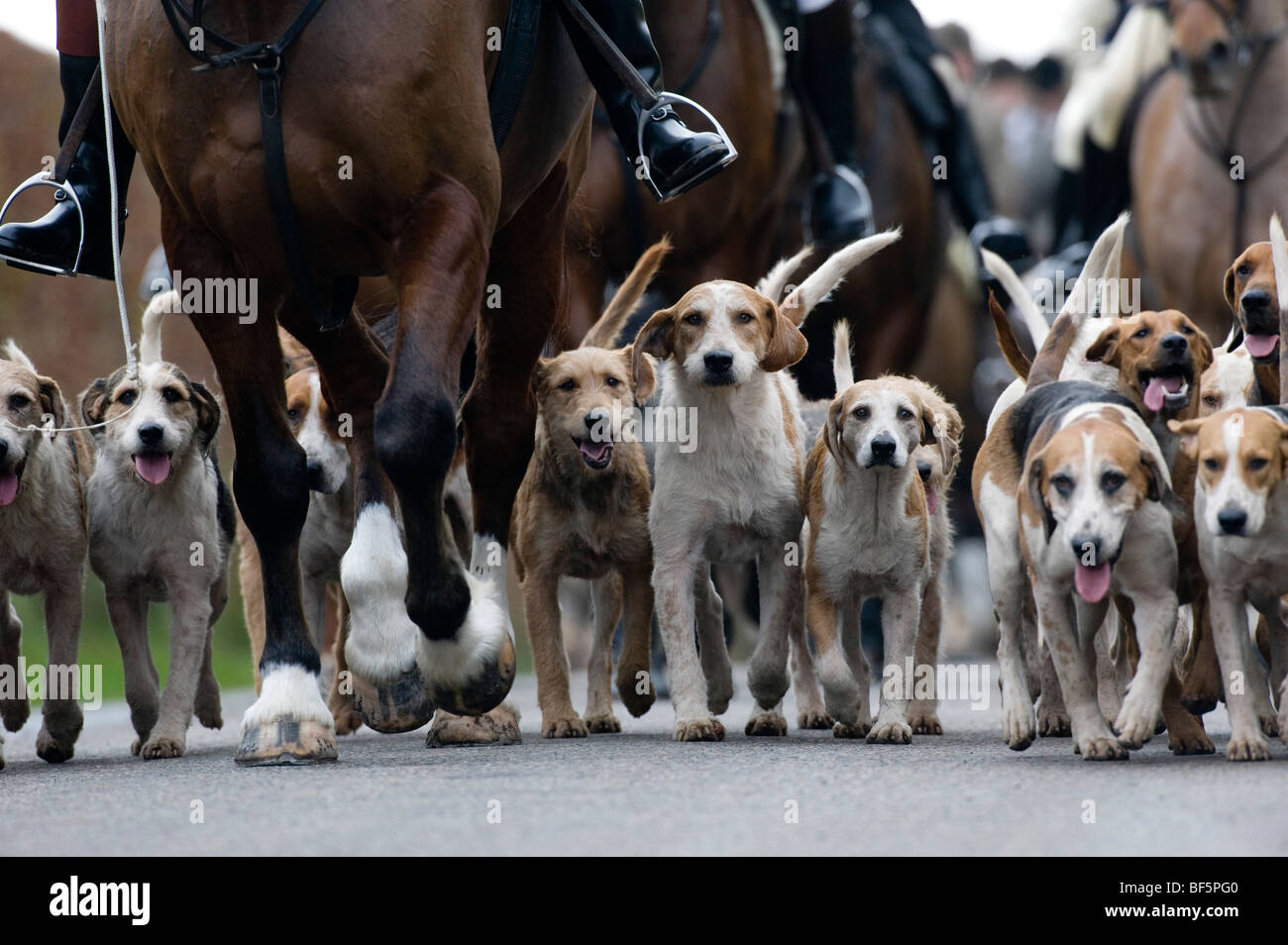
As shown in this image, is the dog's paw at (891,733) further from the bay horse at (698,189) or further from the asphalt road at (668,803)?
the bay horse at (698,189)

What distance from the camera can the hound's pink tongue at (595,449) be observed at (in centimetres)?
754

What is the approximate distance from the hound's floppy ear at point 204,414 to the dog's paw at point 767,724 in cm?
235

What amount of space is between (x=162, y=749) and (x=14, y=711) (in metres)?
1.18

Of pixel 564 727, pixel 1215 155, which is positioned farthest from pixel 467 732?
pixel 1215 155

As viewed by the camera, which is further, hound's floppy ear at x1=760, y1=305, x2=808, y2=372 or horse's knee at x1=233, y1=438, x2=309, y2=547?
hound's floppy ear at x1=760, y1=305, x2=808, y2=372

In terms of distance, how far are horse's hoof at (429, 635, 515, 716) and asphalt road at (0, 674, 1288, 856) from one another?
6.6 inches

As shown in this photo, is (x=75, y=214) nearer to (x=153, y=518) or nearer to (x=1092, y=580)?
(x=153, y=518)

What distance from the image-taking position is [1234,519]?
5.79 m

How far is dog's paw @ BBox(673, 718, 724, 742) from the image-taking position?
694cm

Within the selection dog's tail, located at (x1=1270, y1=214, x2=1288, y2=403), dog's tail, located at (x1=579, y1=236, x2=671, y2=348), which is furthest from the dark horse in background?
dog's tail, located at (x1=1270, y1=214, x2=1288, y2=403)

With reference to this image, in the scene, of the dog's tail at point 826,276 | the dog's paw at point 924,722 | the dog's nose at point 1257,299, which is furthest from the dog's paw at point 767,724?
the dog's nose at point 1257,299

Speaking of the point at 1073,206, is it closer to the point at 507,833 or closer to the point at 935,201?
the point at 935,201

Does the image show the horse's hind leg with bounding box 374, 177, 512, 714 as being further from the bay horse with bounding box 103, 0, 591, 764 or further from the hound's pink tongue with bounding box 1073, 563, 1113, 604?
the hound's pink tongue with bounding box 1073, 563, 1113, 604

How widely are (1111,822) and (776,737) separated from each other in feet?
9.72
